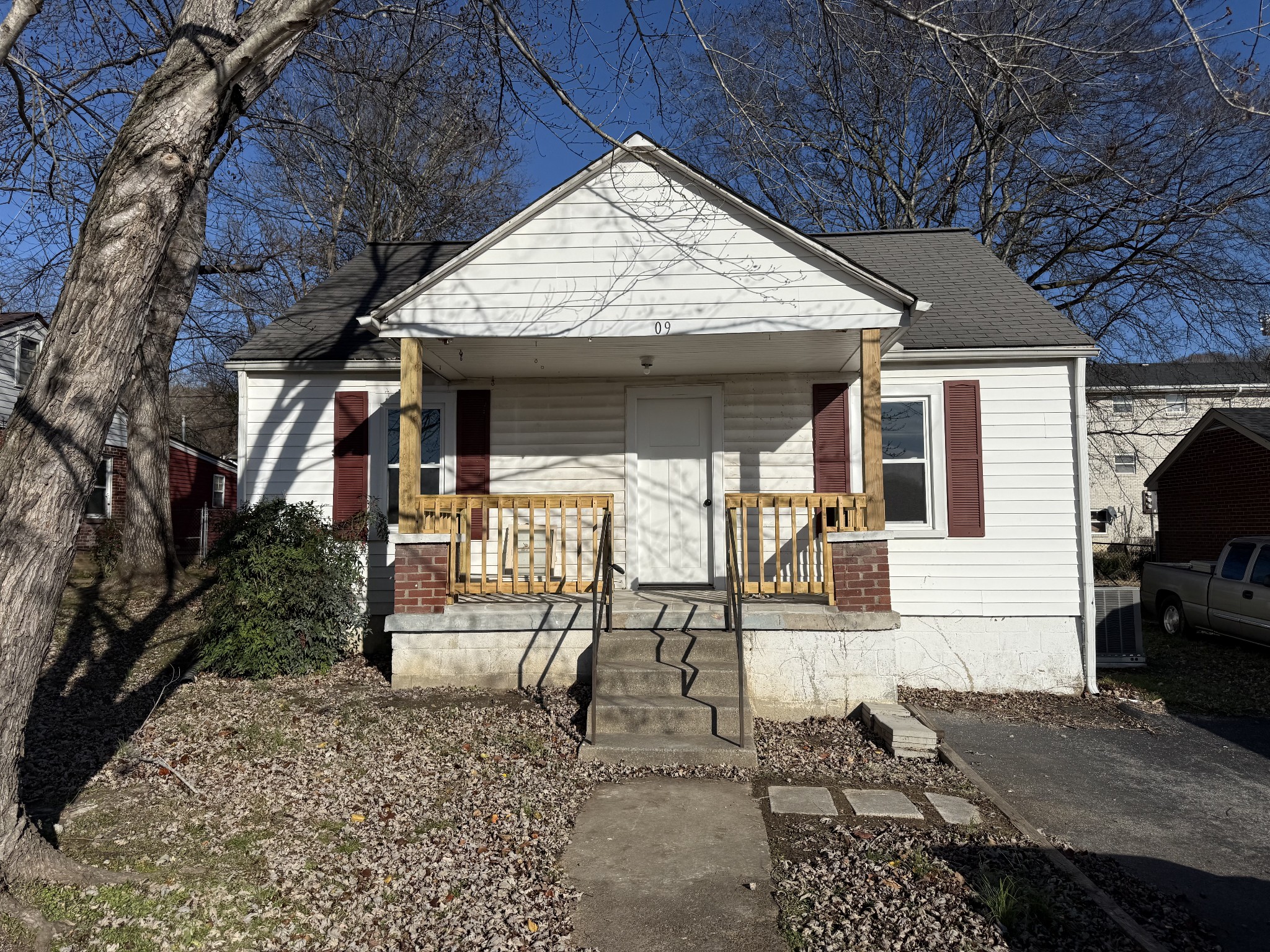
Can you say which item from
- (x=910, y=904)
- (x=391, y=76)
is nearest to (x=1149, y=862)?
(x=910, y=904)

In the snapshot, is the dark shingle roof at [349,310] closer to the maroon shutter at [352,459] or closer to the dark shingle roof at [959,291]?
the maroon shutter at [352,459]

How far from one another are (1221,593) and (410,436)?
10915 millimetres

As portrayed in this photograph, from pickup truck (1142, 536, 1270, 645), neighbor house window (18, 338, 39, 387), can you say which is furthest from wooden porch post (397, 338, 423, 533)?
neighbor house window (18, 338, 39, 387)

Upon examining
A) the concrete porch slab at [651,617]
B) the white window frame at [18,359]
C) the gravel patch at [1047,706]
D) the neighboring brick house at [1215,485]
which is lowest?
the gravel patch at [1047,706]

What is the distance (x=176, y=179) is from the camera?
3852mm

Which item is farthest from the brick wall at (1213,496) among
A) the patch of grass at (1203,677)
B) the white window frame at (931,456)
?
the white window frame at (931,456)

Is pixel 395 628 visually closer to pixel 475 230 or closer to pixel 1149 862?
pixel 1149 862

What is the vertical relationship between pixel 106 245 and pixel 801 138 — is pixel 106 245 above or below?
below

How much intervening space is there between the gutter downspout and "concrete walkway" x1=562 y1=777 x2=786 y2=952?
5090 mm

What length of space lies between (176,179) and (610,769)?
14.4 ft

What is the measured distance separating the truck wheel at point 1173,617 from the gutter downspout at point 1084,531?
4.36 m

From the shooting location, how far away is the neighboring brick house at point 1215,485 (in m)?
15.0

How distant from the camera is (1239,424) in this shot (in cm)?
1505

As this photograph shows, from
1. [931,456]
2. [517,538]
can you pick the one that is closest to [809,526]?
[931,456]
